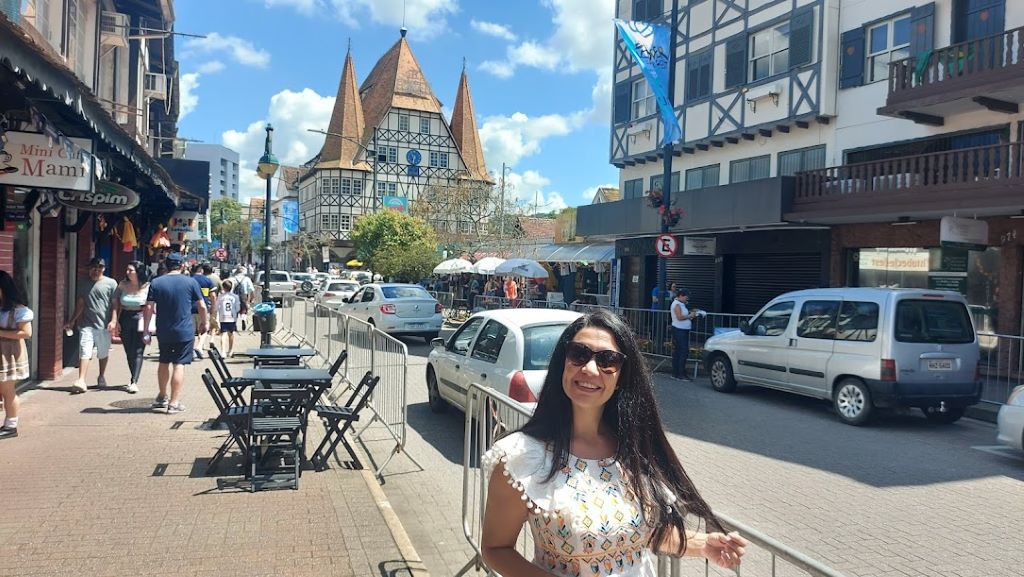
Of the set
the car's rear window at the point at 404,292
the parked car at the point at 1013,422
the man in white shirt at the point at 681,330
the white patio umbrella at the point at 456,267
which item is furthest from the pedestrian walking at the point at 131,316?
the white patio umbrella at the point at 456,267

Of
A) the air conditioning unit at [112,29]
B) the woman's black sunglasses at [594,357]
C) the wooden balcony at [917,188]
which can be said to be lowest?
the woman's black sunglasses at [594,357]

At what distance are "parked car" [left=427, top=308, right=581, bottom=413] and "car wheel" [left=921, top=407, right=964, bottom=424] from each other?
562 centimetres

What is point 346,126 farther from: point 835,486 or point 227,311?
point 835,486

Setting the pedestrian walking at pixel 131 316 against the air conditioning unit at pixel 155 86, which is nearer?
the pedestrian walking at pixel 131 316

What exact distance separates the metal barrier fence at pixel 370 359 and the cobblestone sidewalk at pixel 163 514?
36.2 inches

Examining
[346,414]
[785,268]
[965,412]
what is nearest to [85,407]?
[346,414]

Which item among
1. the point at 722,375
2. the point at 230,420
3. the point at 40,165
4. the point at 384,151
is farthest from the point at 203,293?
the point at 384,151

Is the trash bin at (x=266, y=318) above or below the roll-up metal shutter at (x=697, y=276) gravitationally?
below

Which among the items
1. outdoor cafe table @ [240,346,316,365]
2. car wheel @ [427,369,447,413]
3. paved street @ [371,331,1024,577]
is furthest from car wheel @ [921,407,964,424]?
outdoor cafe table @ [240,346,316,365]

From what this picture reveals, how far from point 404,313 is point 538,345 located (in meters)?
10.7

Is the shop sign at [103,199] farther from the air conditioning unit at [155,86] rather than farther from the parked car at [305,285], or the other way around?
the parked car at [305,285]

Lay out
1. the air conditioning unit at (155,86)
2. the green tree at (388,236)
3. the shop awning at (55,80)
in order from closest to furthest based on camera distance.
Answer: the shop awning at (55,80) < the air conditioning unit at (155,86) < the green tree at (388,236)

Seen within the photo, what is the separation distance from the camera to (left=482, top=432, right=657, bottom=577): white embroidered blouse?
7.02 ft

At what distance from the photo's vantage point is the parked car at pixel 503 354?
7.68 m
